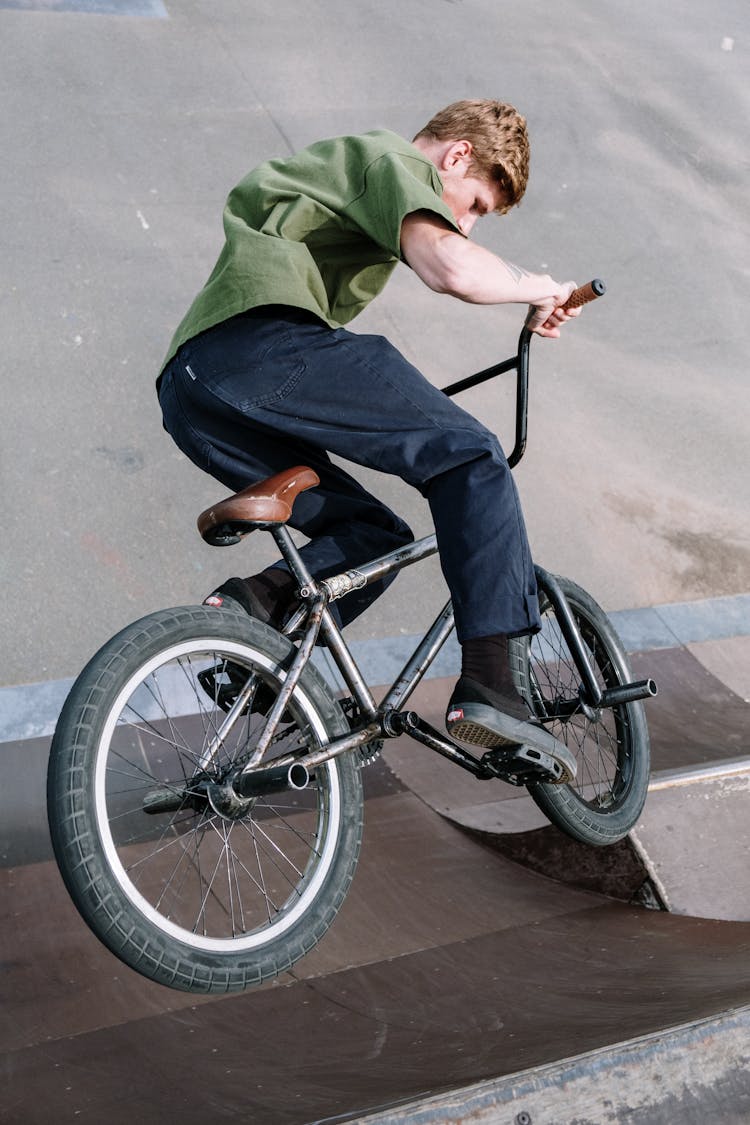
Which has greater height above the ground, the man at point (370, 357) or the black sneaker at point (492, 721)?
the man at point (370, 357)

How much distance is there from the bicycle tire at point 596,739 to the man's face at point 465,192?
118cm

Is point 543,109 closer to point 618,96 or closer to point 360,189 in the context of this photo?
point 618,96

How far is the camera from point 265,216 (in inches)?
106

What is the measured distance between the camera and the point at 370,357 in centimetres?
267

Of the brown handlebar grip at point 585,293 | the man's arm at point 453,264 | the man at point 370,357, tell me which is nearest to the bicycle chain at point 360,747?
the man at point 370,357

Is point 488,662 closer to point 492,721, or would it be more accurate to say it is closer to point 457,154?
point 492,721

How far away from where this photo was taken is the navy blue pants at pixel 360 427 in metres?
2.64

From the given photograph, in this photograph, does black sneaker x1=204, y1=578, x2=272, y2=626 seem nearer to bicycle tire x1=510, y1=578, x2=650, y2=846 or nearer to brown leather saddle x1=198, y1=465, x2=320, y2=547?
brown leather saddle x1=198, y1=465, x2=320, y2=547

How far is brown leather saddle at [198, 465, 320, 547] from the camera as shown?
8.21 ft

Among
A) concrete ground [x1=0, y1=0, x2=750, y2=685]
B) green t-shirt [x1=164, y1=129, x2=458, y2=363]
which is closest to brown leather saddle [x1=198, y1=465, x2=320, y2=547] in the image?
green t-shirt [x1=164, y1=129, x2=458, y2=363]

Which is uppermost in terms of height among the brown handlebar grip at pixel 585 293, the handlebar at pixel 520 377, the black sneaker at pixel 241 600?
the brown handlebar grip at pixel 585 293

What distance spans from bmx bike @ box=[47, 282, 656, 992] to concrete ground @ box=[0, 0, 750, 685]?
124 centimetres

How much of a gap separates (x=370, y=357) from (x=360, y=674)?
853 millimetres

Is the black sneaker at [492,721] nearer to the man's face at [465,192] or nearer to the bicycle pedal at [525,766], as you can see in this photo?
the bicycle pedal at [525,766]
